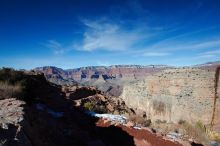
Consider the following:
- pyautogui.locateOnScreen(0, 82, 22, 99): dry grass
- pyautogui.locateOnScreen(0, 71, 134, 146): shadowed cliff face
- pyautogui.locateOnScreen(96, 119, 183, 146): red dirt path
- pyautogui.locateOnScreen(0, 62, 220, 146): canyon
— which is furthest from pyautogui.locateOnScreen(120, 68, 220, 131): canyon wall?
pyautogui.locateOnScreen(0, 82, 22, 99): dry grass

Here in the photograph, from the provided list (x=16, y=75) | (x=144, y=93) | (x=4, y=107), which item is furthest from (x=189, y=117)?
(x=4, y=107)

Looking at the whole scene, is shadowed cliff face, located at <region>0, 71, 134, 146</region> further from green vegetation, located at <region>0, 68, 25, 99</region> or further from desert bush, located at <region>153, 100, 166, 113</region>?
desert bush, located at <region>153, 100, 166, 113</region>

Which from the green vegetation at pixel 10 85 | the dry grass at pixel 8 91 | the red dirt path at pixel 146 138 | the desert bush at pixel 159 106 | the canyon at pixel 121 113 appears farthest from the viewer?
the desert bush at pixel 159 106

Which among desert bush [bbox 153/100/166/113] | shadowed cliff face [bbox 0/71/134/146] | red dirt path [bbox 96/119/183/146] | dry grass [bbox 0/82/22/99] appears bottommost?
desert bush [bbox 153/100/166/113]

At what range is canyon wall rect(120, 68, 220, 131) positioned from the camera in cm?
3205

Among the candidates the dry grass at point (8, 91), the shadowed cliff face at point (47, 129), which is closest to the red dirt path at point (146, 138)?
the shadowed cliff face at point (47, 129)

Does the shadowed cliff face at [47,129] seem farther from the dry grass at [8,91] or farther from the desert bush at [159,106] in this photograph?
the desert bush at [159,106]

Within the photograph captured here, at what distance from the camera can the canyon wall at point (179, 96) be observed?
1262 inches

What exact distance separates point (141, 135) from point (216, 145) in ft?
21.1

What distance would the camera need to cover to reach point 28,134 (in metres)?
9.03

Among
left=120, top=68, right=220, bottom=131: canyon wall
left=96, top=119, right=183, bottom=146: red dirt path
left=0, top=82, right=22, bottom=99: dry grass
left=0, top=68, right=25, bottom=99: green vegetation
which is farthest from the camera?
left=120, top=68, right=220, bottom=131: canyon wall

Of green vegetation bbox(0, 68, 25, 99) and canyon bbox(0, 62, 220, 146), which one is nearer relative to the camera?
canyon bbox(0, 62, 220, 146)

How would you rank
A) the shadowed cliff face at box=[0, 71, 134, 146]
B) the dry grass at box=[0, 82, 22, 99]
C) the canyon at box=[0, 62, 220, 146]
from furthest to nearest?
the dry grass at box=[0, 82, 22, 99]
the canyon at box=[0, 62, 220, 146]
the shadowed cliff face at box=[0, 71, 134, 146]

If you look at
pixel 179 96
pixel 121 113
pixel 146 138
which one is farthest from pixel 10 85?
pixel 179 96
